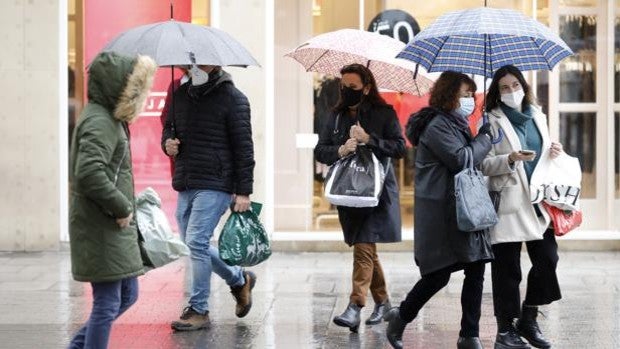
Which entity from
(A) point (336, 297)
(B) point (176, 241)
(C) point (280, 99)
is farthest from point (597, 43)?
(B) point (176, 241)

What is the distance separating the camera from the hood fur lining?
648 centimetres

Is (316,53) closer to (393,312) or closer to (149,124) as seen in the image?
(393,312)

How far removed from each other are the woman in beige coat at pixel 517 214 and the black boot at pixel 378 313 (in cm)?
113

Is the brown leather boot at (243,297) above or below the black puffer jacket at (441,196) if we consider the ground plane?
below

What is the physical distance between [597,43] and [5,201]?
6.00 m

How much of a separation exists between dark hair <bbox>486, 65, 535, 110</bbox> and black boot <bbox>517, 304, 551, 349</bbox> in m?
1.26

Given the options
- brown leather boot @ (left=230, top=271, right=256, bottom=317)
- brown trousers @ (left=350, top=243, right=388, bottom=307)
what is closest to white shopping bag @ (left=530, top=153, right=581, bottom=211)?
brown trousers @ (left=350, top=243, right=388, bottom=307)

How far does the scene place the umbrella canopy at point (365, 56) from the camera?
8625 mm

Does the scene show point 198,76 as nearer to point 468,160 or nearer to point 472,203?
point 468,160

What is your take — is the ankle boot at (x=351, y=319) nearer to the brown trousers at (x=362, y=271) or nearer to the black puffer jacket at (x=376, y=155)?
the brown trousers at (x=362, y=271)

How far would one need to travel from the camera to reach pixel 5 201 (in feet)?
41.1

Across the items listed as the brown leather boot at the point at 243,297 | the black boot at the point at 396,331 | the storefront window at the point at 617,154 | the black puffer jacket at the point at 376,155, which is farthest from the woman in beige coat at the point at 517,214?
the storefront window at the point at 617,154

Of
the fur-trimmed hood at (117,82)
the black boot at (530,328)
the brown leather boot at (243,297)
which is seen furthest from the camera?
the brown leather boot at (243,297)

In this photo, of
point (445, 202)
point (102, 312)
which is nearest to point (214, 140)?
point (445, 202)
